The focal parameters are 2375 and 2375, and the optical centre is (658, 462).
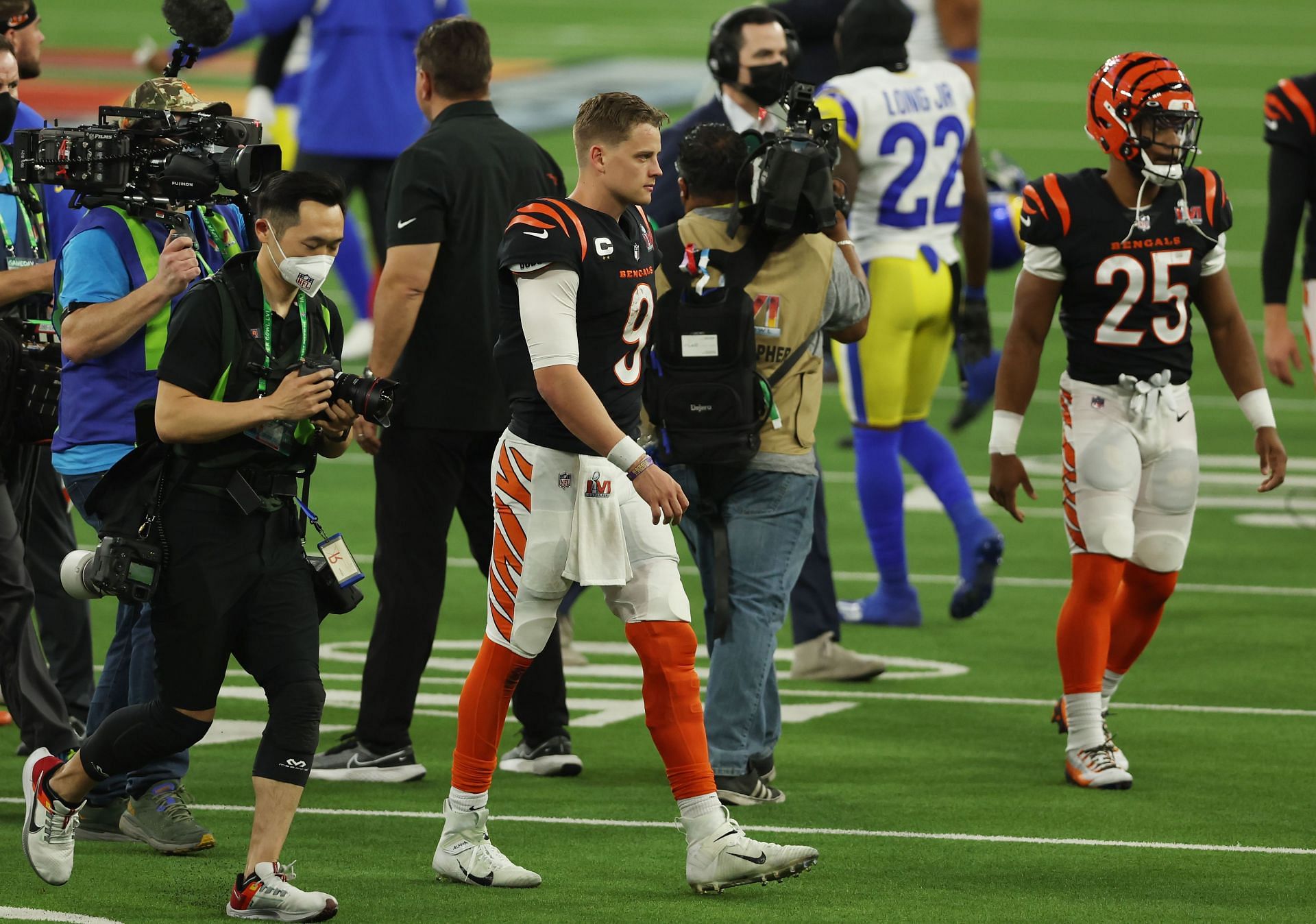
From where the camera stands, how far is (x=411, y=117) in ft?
39.1

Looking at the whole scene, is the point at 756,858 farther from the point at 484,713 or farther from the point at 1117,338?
the point at 1117,338

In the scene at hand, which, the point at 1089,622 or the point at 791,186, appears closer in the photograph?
the point at 791,186

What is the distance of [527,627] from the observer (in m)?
5.88

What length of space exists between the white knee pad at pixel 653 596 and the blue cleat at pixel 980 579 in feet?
10.5

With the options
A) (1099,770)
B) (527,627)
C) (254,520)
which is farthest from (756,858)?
(1099,770)

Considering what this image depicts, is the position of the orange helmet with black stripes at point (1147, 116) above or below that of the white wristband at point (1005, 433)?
above

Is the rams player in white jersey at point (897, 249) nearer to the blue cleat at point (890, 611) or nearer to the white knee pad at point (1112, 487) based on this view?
the blue cleat at point (890, 611)

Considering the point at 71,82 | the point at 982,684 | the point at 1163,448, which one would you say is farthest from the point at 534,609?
the point at 71,82

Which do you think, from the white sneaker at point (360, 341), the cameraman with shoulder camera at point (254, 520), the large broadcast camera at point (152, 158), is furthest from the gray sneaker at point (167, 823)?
the white sneaker at point (360, 341)

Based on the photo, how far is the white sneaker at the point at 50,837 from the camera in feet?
18.5

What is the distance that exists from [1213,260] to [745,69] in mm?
1967

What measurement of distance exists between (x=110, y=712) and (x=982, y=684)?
3.43 meters

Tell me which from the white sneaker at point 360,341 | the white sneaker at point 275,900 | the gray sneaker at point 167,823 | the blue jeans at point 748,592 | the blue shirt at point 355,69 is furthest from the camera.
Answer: the white sneaker at point 360,341

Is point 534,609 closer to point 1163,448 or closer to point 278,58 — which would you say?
point 1163,448
